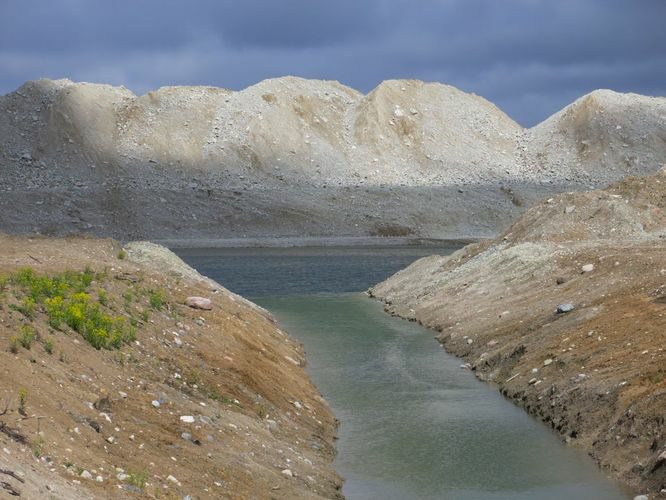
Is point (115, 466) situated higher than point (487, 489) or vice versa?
point (115, 466)

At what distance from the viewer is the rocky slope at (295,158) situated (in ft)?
408

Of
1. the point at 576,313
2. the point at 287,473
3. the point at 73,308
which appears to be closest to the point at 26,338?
the point at 73,308

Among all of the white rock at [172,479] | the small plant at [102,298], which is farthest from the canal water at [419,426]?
the small plant at [102,298]

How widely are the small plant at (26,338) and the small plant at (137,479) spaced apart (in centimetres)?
371

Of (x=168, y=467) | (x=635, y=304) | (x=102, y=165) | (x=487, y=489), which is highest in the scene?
(x=102, y=165)

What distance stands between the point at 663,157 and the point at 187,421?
14760 centimetres

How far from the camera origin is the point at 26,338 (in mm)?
16891

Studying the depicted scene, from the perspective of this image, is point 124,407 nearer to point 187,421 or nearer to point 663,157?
point 187,421

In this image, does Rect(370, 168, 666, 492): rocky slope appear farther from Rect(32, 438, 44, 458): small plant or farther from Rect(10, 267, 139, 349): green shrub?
Rect(32, 438, 44, 458): small plant

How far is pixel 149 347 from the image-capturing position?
21.9 metres

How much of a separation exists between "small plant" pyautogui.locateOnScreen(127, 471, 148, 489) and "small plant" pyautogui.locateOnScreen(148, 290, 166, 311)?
1198cm

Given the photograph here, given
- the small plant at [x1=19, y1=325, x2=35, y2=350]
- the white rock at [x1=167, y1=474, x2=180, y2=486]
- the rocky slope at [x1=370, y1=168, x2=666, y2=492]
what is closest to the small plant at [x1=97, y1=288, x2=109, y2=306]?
the small plant at [x1=19, y1=325, x2=35, y2=350]

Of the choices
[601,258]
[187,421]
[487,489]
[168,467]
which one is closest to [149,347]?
[187,421]

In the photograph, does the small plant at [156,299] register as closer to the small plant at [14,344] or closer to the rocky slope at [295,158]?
the small plant at [14,344]
